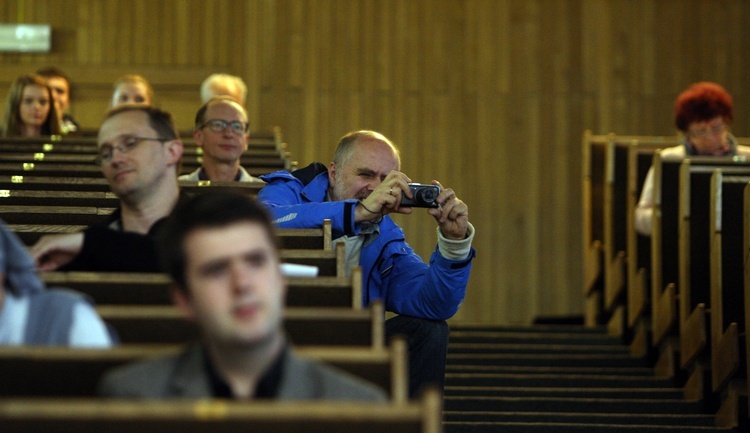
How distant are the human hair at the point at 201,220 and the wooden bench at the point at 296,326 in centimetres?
40

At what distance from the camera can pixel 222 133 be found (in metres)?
4.43

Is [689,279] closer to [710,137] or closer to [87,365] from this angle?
[710,137]

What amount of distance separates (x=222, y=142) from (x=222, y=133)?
0.04m

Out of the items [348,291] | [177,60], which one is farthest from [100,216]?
[177,60]

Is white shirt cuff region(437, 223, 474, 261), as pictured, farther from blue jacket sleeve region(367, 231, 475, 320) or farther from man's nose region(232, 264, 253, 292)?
man's nose region(232, 264, 253, 292)

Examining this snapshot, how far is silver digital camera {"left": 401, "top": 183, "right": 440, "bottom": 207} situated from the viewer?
3.12m

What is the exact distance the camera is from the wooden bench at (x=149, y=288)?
2.41 metres

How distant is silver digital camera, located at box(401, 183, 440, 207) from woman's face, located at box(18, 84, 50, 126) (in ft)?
9.97

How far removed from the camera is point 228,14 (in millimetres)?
7402

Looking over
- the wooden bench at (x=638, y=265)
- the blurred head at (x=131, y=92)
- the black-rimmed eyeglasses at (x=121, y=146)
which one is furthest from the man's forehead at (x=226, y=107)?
the black-rimmed eyeglasses at (x=121, y=146)

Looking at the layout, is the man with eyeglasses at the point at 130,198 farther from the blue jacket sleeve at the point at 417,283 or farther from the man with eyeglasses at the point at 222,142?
the man with eyeglasses at the point at 222,142

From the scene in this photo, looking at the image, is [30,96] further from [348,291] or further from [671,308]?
[348,291]

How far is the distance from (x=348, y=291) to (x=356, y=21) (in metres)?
5.01

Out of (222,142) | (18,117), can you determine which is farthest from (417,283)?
(18,117)
